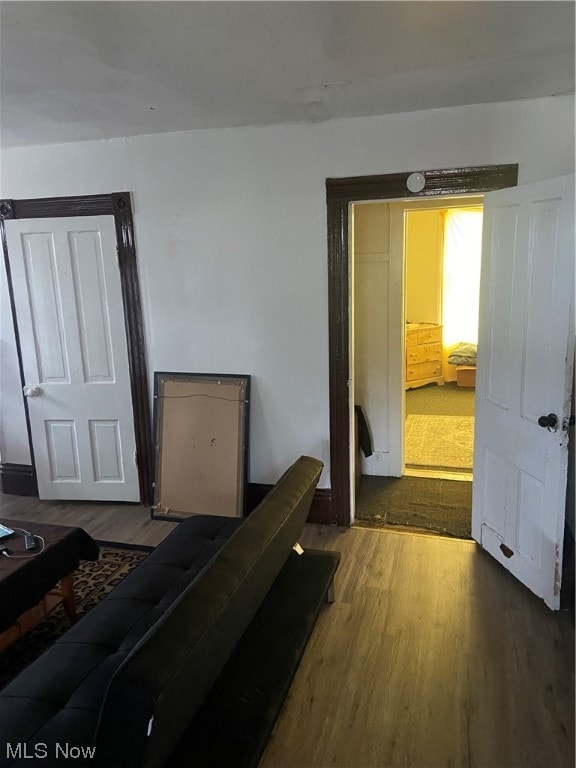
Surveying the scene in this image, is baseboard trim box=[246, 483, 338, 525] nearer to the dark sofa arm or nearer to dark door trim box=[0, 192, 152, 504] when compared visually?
dark door trim box=[0, 192, 152, 504]

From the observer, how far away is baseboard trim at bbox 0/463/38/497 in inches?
159

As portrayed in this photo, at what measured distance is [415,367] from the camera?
733 centimetres

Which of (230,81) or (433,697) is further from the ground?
(230,81)

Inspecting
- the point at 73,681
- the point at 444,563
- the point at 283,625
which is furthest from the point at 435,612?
the point at 73,681

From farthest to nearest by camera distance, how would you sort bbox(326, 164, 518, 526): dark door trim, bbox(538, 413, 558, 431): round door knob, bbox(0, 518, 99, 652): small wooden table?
bbox(326, 164, 518, 526): dark door trim, bbox(538, 413, 558, 431): round door knob, bbox(0, 518, 99, 652): small wooden table

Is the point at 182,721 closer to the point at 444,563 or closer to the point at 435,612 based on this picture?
the point at 435,612

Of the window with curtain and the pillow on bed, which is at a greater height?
the window with curtain

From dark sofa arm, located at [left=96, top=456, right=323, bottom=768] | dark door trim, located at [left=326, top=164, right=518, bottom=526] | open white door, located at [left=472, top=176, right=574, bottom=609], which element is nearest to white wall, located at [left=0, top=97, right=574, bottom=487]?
dark door trim, located at [left=326, top=164, right=518, bottom=526]

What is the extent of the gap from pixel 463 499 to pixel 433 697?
6.19ft

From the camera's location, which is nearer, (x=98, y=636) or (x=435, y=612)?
(x=98, y=636)

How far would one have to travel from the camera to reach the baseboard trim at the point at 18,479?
405 cm

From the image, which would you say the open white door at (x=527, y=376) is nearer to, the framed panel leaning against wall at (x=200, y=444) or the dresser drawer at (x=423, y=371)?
the framed panel leaning against wall at (x=200, y=444)

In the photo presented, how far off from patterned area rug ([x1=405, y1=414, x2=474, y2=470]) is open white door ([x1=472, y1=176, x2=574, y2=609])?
153 cm

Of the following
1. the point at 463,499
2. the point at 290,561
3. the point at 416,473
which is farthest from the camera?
the point at 416,473
